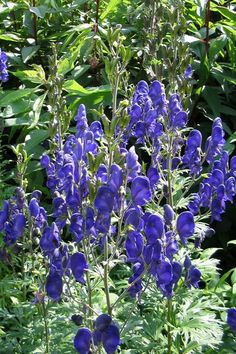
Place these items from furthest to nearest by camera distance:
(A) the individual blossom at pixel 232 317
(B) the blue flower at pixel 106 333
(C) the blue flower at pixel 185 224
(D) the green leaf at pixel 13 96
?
1. (D) the green leaf at pixel 13 96
2. (A) the individual blossom at pixel 232 317
3. (C) the blue flower at pixel 185 224
4. (B) the blue flower at pixel 106 333

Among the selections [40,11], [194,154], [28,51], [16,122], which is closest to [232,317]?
[194,154]

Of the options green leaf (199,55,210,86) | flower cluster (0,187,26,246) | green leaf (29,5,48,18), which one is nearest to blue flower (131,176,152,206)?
flower cluster (0,187,26,246)

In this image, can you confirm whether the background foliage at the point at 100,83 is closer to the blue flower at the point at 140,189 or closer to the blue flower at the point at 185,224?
Result: the blue flower at the point at 185,224

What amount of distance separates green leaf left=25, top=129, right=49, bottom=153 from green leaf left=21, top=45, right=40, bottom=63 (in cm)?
69

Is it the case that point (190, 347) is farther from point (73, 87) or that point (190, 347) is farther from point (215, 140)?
point (73, 87)

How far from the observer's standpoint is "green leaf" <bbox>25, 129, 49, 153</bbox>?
445 centimetres

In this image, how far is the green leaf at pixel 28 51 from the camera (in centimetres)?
492

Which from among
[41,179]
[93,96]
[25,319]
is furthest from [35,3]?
[25,319]

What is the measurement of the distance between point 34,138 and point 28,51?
0.88m

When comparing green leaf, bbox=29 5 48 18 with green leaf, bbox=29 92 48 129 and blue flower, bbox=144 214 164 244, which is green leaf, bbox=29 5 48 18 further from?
blue flower, bbox=144 214 164 244

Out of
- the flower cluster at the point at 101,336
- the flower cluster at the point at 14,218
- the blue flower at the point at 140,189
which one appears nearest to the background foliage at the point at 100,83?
the flower cluster at the point at 14,218

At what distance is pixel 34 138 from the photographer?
4.48 meters

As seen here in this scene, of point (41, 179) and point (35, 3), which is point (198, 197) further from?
point (35, 3)

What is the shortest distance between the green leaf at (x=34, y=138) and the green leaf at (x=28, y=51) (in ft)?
2.28
